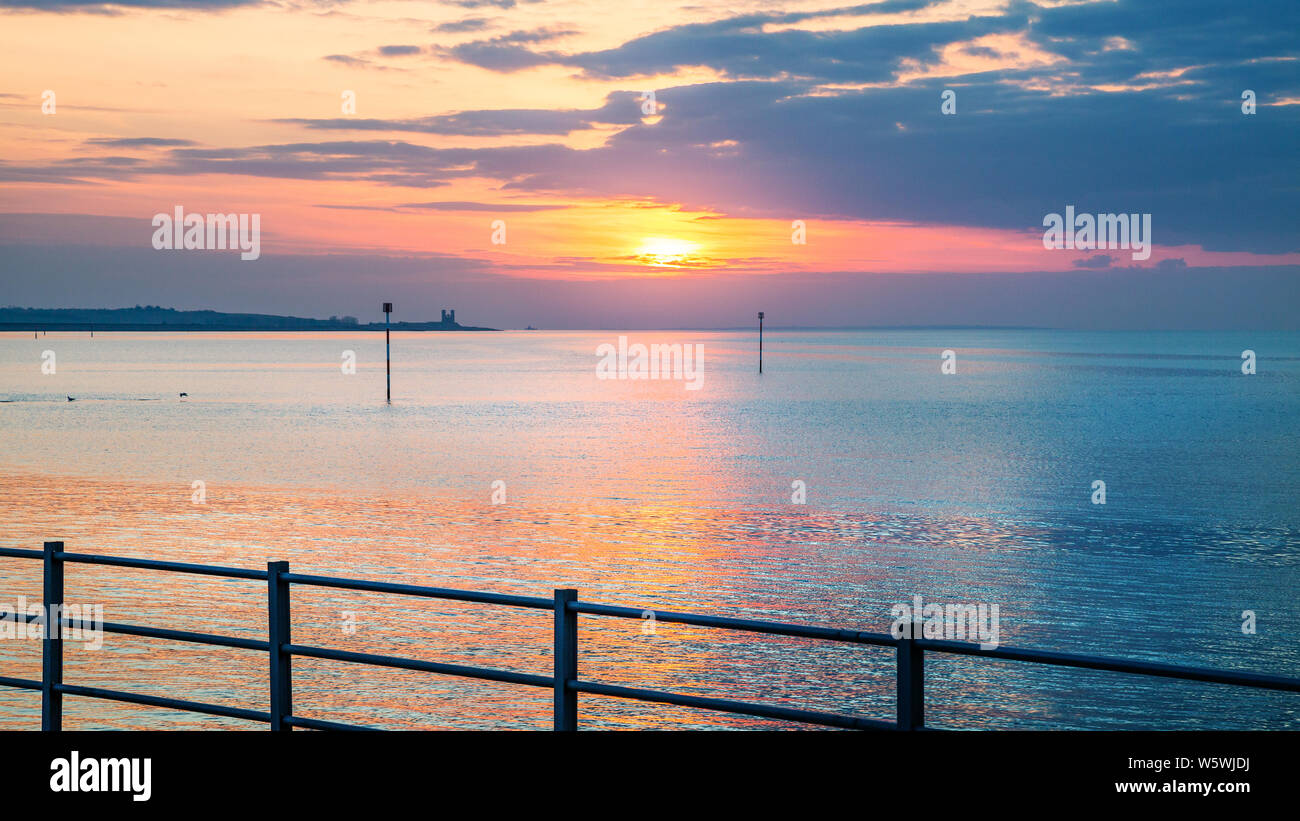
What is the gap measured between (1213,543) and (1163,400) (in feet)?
219

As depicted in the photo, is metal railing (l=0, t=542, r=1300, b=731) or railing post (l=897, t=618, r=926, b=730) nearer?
metal railing (l=0, t=542, r=1300, b=731)

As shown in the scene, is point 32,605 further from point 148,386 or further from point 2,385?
point 2,385

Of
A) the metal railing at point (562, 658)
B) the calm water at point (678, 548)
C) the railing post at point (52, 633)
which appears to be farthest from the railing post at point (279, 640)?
the calm water at point (678, 548)

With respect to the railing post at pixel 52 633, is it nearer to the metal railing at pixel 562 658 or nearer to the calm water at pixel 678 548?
the metal railing at pixel 562 658

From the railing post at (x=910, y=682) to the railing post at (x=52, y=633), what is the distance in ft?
15.4

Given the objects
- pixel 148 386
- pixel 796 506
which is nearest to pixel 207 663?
pixel 796 506

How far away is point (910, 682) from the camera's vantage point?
210 inches

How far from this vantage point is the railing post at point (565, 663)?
20.0 feet

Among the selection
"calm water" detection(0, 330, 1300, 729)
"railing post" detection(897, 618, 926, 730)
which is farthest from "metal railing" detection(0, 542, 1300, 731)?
"calm water" detection(0, 330, 1300, 729)

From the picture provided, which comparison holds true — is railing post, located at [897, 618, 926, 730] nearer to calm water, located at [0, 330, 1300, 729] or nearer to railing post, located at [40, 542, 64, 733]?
railing post, located at [40, 542, 64, 733]

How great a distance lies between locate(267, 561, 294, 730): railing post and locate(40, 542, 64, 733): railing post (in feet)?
4.21

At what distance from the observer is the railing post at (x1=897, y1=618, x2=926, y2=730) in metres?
5.26

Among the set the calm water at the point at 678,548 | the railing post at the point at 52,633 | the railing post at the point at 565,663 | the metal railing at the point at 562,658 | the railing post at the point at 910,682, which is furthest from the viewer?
the calm water at the point at 678,548

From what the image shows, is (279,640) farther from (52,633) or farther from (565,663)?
(565,663)
